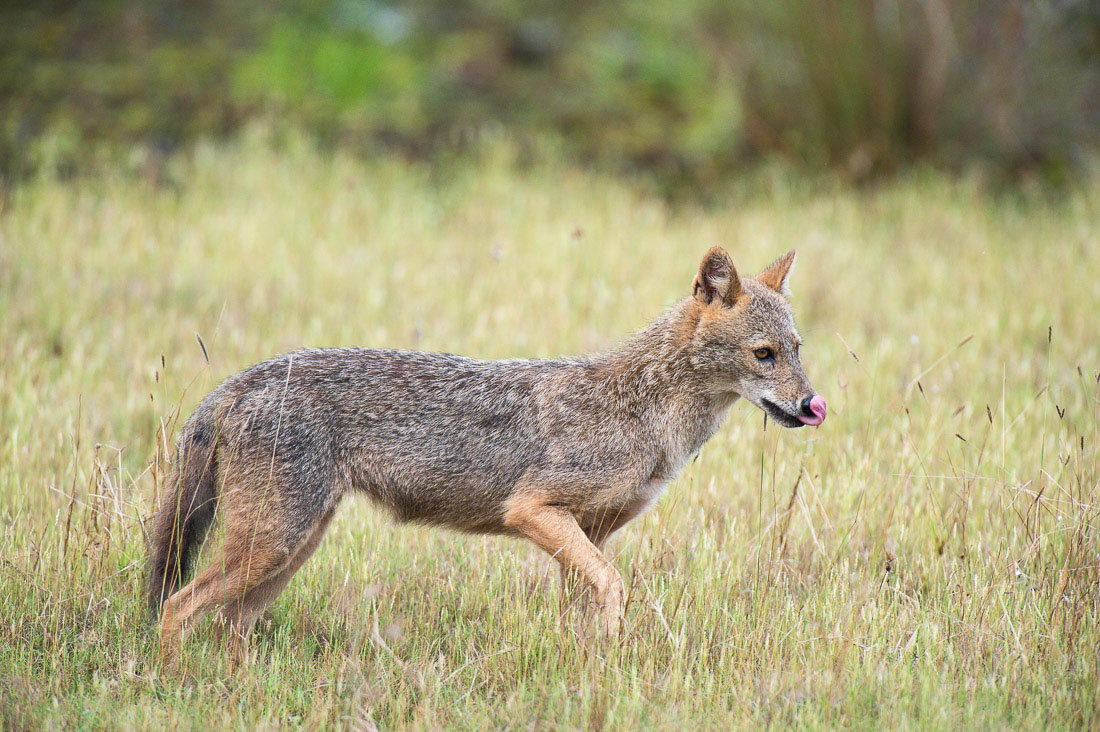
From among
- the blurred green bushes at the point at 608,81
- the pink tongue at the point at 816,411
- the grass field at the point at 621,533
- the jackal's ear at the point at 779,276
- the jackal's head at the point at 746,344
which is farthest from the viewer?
the blurred green bushes at the point at 608,81

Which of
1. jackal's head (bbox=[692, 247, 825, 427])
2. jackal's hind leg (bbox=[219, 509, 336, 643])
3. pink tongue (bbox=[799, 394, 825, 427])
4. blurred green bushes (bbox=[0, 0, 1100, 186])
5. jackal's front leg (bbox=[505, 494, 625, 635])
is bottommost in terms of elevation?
jackal's hind leg (bbox=[219, 509, 336, 643])

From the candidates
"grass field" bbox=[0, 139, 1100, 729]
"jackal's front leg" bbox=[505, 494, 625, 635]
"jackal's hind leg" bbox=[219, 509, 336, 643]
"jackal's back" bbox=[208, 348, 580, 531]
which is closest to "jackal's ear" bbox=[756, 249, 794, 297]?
"grass field" bbox=[0, 139, 1100, 729]

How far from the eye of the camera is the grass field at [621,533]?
153 inches

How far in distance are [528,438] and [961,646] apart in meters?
1.99

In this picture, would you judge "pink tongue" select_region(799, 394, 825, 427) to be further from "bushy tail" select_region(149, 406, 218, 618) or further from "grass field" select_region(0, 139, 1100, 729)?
"bushy tail" select_region(149, 406, 218, 618)

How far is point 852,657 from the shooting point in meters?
4.11

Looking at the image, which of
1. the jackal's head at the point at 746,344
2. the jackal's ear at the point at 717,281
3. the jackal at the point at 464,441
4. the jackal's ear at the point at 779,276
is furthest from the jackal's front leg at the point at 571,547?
the jackal's ear at the point at 779,276

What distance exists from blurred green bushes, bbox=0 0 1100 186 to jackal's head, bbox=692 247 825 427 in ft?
26.7

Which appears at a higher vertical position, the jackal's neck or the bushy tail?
the jackal's neck

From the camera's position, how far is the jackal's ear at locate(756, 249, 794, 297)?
5215mm

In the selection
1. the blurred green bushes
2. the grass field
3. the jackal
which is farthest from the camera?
the blurred green bushes

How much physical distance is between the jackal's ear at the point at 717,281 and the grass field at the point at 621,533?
67cm

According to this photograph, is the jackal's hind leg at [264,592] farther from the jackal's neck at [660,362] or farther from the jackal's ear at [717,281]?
the jackal's ear at [717,281]

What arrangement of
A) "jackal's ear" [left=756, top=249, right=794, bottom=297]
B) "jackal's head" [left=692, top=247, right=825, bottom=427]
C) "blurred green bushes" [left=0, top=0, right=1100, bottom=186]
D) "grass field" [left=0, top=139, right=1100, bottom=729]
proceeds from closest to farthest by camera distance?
"grass field" [left=0, top=139, right=1100, bottom=729] → "jackal's head" [left=692, top=247, right=825, bottom=427] → "jackal's ear" [left=756, top=249, right=794, bottom=297] → "blurred green bushes" [left=0, top=0, right=1100, bottom=186]
